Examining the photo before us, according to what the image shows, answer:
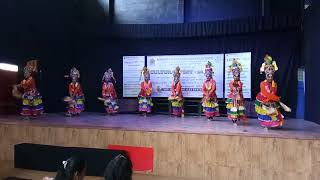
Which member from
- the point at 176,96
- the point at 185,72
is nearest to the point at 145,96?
the point at 176,96

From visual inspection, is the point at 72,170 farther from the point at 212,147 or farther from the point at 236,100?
the point at 236,100

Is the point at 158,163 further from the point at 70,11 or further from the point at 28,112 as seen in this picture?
the point at 70,11

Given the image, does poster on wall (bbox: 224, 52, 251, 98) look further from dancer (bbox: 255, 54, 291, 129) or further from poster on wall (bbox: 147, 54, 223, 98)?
dancer (bbox: 255, 54, 291, 129)

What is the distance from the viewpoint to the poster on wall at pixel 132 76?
6.87m

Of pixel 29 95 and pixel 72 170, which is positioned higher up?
pixel 29 95

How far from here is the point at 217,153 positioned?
3.71 m

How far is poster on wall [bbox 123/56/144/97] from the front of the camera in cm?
687

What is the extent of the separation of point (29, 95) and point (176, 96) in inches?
105

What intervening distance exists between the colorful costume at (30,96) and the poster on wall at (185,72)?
2409 millimetres

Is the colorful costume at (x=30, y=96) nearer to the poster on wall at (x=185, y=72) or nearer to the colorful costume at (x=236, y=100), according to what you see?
the poster on wall at (x=185, y=72)

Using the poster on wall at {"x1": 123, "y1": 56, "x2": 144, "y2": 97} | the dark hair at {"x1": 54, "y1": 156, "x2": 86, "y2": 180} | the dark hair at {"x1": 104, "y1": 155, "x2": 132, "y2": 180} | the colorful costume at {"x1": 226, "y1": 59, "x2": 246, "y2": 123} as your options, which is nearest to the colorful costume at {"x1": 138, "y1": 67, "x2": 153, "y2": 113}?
the poster on wall at {"x1": 123, "y1": 56, "x2": 144, "y2": 97}

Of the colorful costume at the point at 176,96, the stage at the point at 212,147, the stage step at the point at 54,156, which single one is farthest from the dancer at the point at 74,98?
the stage step at the point at 54,156

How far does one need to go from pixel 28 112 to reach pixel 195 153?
123 inches

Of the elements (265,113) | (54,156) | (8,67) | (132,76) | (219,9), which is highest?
(219,9)
